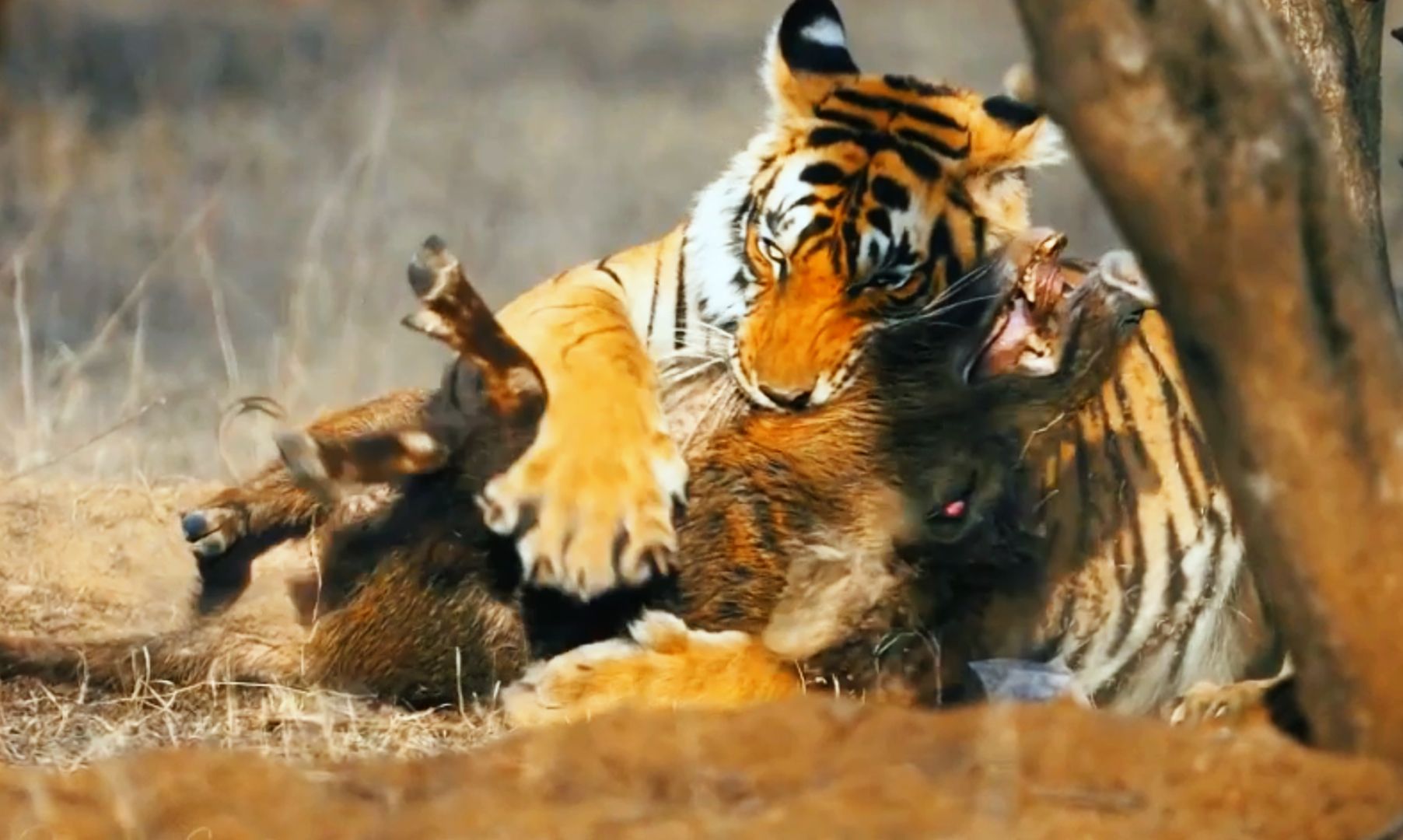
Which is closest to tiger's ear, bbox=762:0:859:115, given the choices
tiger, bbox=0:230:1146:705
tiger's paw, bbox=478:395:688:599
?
tiger, bbox=0:230:1146:705

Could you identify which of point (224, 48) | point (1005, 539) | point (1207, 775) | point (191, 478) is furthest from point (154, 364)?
point (1207, 775)

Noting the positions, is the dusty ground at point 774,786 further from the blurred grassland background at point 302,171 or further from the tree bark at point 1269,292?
the blurred grassland background at point 302,171

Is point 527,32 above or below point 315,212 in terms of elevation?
above

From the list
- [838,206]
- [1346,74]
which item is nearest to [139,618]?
[838,206]

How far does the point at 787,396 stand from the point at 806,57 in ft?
2.47

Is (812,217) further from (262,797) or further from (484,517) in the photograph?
(262,797)

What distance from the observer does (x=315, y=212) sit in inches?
186

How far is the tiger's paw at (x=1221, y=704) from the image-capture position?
3787 mm

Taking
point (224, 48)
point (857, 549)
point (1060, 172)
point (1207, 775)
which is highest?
point (224, 48)

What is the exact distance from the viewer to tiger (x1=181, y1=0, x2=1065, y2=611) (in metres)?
4.46

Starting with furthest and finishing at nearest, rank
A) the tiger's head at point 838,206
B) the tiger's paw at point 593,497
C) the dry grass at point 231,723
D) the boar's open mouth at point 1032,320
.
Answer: the boar's open mouth at point 1032,320 → the tiger's head at point 838,206 → the tiger's paw at point 593,497 → the dry grass at point 231,723

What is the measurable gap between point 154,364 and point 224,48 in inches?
28.2

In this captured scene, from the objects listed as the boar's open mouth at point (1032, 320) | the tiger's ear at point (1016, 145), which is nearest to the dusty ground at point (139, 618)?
the boar's open mouth at point (1032, 320)

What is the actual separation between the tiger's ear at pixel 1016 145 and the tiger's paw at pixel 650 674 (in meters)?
1.17
